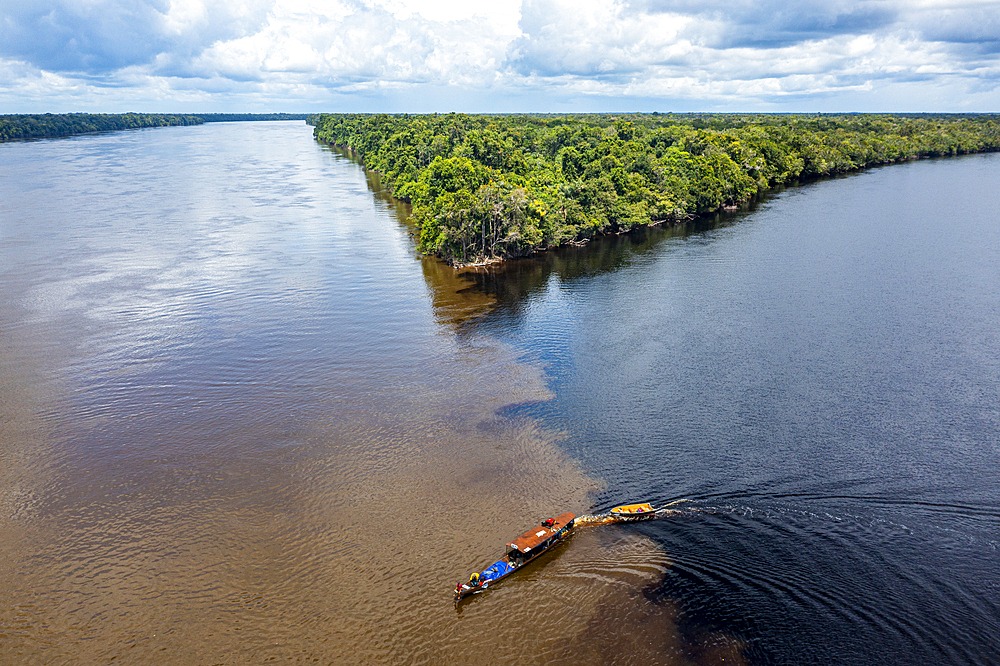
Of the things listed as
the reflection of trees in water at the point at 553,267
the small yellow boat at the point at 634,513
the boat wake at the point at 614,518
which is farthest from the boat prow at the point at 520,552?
the reflection of trees in water at the point at 553,267

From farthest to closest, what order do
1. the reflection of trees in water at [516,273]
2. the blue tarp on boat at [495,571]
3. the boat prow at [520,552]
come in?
1. the reflection of trees in water at [516,273]
2. the blue tarp on boat at [495,571]
3. the boat prow at [520,552]

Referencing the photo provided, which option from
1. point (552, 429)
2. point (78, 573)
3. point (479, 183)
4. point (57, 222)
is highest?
point (479, 183)

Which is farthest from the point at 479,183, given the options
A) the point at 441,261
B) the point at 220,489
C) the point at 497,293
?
the point at 220,489

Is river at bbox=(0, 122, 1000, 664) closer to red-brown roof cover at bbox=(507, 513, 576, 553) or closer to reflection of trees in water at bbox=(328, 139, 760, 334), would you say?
reflection of trees in water at bbox=(328, 139, 760, 334)

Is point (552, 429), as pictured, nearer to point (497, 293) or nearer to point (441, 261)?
point (497, 293)

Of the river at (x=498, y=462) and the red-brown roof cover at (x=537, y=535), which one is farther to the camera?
the red-brown roof cover at (x=537, y=535)

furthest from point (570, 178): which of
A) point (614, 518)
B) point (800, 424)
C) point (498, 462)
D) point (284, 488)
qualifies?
point (284, 488)

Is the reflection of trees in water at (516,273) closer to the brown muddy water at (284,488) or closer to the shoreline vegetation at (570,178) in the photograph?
the brown muddy water at (284,488)

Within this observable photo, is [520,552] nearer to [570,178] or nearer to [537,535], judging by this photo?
[537,535]
